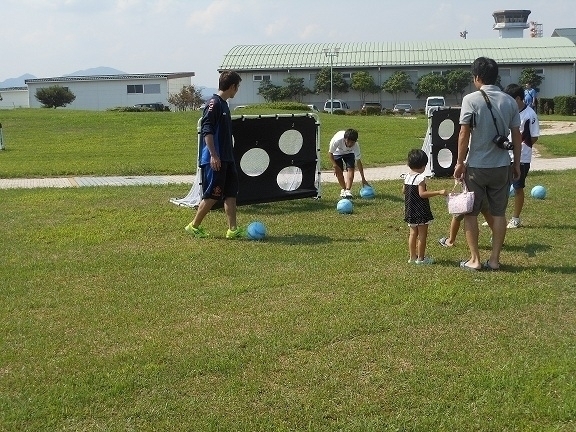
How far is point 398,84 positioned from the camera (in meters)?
60.7

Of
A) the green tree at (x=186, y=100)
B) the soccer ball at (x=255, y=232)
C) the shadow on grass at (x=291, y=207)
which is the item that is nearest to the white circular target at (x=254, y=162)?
the shadow on grass at (x=291, y=207)

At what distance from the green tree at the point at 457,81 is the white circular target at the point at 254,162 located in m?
50.3

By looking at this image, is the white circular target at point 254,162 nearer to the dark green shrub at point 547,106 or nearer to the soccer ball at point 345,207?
the soccer ball at point 345,207

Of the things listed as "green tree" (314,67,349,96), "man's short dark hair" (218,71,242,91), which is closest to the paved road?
"man's short dark hair" (218,71,242,91)

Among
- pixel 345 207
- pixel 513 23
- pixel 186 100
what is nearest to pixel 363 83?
pixel 186 100

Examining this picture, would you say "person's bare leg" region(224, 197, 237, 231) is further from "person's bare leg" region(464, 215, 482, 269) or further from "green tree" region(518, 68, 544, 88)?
"green tree" region(518, 68, 544, 88)

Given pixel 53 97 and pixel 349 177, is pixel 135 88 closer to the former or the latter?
pixel 53 97

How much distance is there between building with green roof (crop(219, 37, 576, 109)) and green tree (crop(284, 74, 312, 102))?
0.74 metres

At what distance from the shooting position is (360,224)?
9.14 metres

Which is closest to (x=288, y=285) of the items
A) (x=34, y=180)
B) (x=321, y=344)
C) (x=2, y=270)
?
(x=321, y=344)

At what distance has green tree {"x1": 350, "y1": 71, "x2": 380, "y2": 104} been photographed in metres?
60.9

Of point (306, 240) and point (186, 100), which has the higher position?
point (186, 100)

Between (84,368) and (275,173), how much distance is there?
6493 millimetres

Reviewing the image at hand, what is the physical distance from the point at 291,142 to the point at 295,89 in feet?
175
